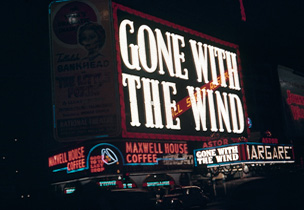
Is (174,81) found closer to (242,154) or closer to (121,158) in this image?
(121,158)

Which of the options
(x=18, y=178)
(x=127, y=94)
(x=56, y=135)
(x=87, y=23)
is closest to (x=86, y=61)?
(x=87, y=23)

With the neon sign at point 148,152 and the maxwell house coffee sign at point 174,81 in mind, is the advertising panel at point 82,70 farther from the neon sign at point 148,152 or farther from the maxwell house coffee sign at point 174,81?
the neon sign at point 148,152

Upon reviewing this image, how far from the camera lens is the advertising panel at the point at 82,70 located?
22.8 meters

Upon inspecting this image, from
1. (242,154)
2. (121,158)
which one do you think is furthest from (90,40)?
(242,154)

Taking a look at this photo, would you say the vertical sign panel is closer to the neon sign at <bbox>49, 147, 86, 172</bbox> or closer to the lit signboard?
the lit signboard

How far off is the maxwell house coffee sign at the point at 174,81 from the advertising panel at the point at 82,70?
5.76 metres

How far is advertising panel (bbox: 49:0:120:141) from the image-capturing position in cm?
2280

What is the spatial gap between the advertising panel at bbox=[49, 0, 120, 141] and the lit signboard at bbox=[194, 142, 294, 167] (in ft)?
37.4

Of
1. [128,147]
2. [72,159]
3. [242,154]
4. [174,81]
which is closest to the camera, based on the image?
[242,154]

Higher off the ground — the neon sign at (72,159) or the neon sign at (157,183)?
the neon sign at (72,159)

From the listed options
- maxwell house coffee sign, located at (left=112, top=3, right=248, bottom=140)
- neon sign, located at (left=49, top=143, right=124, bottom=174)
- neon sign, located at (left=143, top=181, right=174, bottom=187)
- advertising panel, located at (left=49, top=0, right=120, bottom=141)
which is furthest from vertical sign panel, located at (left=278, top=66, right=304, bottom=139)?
advertising panel, located at (left=49, top=0, right=120, bottom=141)

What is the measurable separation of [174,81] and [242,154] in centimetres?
969

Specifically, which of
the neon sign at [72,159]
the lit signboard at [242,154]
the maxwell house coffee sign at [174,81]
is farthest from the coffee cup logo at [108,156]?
the lit signboard at [242,154]

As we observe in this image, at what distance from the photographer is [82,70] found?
23.2 metres
